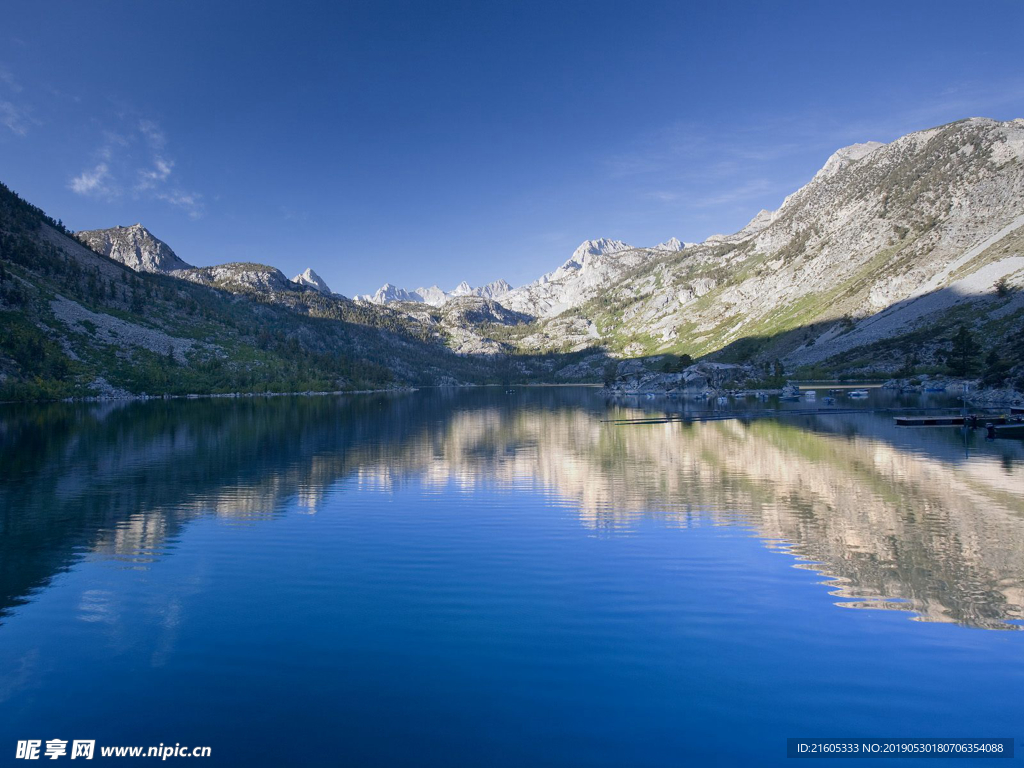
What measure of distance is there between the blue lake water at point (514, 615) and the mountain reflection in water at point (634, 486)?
279 millimetres

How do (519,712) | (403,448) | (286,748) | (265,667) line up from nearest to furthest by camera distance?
(286,748) → (519,712) → (265,667) → (403,448)

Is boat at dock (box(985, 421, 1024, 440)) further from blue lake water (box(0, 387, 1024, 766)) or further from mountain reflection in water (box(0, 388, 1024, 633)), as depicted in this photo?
blue lake water (box(0, 387, 1024, 766))

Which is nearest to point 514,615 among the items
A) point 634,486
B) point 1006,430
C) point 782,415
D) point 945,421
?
point 634,486

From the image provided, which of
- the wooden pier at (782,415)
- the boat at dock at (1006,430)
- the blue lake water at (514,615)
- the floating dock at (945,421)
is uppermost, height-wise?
the wooden pier at (782,415)

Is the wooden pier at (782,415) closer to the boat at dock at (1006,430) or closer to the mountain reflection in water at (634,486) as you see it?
the mountain reflection in water at (634,486)

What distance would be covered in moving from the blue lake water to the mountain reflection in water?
279 millimetres

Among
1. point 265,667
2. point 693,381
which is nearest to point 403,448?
point 265,667

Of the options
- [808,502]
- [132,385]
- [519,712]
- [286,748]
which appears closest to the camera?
[286,748]

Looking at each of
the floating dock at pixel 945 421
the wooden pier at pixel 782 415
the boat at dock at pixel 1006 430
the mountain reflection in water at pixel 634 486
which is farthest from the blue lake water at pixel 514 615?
the wooden pier at pixel 782 415

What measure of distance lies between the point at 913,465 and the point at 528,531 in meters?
36.8

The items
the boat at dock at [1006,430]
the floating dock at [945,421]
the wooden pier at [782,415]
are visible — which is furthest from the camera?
the wooden pier at [782,415]

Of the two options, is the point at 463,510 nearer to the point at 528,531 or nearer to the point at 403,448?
the point at 528,531

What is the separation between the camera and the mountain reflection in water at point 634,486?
22750 millimetres

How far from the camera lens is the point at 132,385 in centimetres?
18238
